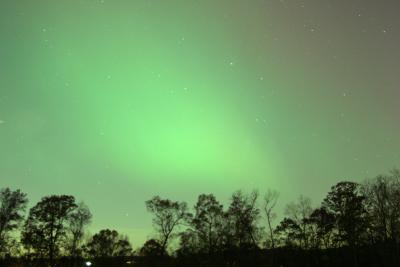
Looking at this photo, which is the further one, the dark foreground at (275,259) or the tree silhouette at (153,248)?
the tree silhouette at (153,248)

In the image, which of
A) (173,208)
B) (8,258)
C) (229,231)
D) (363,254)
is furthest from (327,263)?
(8,258)

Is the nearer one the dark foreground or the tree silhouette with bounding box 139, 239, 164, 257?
the dark foreground

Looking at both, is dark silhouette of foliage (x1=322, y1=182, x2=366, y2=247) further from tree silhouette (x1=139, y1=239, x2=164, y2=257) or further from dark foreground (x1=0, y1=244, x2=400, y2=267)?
tree silhouette (x1=139, y1=239, x2=164, y2=257)

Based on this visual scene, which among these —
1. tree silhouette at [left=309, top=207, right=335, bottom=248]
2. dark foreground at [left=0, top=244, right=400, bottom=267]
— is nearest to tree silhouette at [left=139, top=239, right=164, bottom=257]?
dark foreground at [left=0, top=244, right=400, bottom=267]

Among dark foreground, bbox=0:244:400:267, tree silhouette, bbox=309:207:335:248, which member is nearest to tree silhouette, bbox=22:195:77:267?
dark foreground, bbox=0:244:400:267

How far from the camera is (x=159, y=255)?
6397cm

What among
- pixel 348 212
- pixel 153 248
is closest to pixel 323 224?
pixel 348 212

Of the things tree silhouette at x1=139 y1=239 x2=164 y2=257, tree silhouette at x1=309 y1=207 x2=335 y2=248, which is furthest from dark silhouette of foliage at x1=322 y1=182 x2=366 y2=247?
tree silhouette at x1=139 y1=239 x2=164 y2=257

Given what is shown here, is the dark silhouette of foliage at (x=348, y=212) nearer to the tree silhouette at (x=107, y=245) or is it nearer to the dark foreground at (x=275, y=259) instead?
the dark foreground at (x=275, y=259)

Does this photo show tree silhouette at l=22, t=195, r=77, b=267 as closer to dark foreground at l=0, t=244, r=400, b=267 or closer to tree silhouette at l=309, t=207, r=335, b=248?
dark foreground at l=0, t=244, r=400, b=267

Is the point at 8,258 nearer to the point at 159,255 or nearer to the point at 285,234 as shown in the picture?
the point at 159,255

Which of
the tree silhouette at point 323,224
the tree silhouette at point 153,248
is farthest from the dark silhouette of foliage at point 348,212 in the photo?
the tree silhouette at point 153,248

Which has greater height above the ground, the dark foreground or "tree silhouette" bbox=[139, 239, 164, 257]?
"tree silhouette" bbox=[139, 239, 164, 257]

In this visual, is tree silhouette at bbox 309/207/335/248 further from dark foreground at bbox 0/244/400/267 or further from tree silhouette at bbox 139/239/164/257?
tree silhouette at bbox 139/239/164/257
